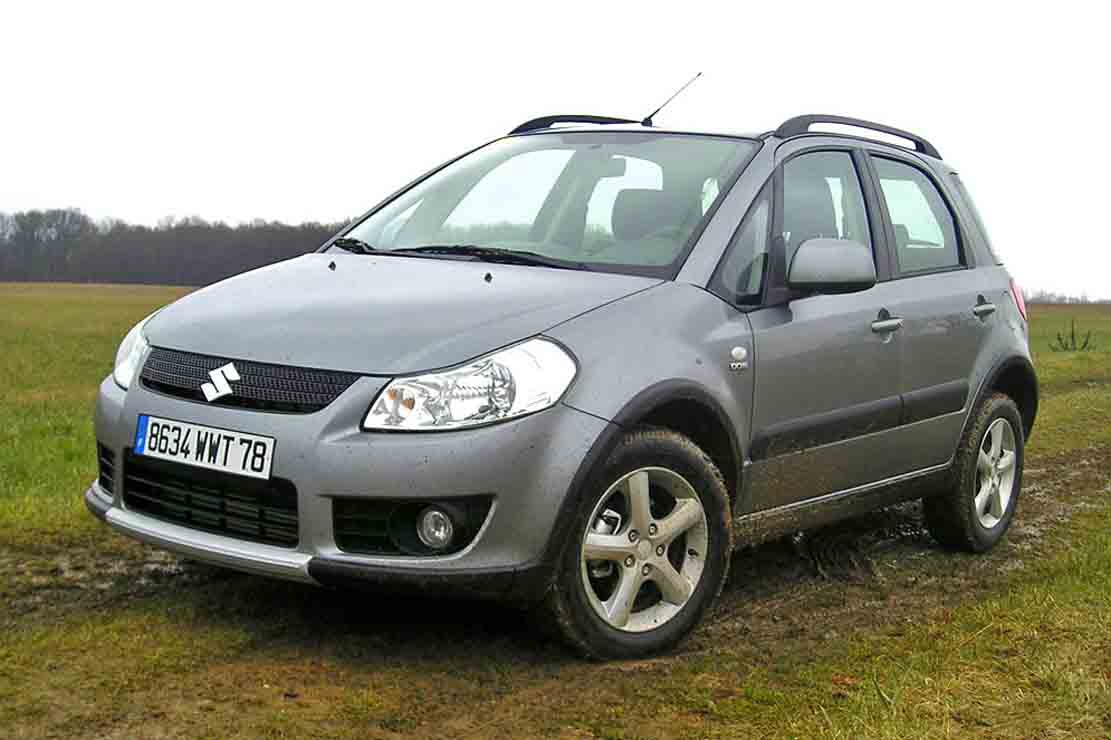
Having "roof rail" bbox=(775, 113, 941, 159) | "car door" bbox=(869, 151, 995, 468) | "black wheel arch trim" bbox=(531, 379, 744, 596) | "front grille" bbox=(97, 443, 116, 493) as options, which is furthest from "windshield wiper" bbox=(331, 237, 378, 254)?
"car door" bbox=(869, 151, 995, 468)

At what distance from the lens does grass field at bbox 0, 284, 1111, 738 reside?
12.9ft

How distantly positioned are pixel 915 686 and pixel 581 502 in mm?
1168

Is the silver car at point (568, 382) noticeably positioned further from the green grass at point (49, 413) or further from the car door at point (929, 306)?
the green grass at point (49, 413)

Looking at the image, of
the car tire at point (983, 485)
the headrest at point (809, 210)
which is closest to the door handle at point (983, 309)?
the car tire at point (983, 485)

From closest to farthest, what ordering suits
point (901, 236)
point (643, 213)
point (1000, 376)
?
point (643, 213) → point (901, 236) → point (1000, 376)

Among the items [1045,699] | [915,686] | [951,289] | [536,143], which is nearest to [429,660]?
[915,686]

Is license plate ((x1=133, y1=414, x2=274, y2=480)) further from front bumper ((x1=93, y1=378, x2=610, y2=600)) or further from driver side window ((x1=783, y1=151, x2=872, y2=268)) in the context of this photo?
driver side window ((x1=783, y1=151, x2=872, y2=268))

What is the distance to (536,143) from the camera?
6.18 metres

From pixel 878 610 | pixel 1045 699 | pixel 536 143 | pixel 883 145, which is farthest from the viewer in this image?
pixel 883 145

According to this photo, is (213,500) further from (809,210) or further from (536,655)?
(809,210)

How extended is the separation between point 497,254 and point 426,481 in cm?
138

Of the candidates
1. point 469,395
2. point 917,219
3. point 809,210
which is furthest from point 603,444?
point 917,219

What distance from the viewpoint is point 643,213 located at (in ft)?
17.4

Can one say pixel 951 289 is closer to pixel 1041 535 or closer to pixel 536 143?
pixel 1041 535
